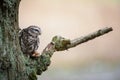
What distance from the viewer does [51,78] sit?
352 centimetres

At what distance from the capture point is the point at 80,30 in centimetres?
376

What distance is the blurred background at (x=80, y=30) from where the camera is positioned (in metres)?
3.71

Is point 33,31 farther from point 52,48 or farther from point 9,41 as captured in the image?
point 9,41

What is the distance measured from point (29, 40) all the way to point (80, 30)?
2.85 m

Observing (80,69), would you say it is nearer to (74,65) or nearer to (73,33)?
(74,65)

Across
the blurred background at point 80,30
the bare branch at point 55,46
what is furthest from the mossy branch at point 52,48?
the blurred background at point 80,30

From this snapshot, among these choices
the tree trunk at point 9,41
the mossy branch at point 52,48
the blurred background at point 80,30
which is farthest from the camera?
the blurred background at point 80,30

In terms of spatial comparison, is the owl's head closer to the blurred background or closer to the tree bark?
the tree bark

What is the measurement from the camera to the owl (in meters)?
0.89

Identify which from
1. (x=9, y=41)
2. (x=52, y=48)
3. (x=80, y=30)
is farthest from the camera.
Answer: (x=80, y=30)

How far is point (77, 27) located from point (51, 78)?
0.56 metres

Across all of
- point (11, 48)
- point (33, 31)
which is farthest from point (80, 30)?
point (11, 48)

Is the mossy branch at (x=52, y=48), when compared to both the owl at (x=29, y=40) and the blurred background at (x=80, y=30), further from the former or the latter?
the blurred background at (x=80, y=30)

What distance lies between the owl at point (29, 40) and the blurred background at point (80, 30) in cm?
260
